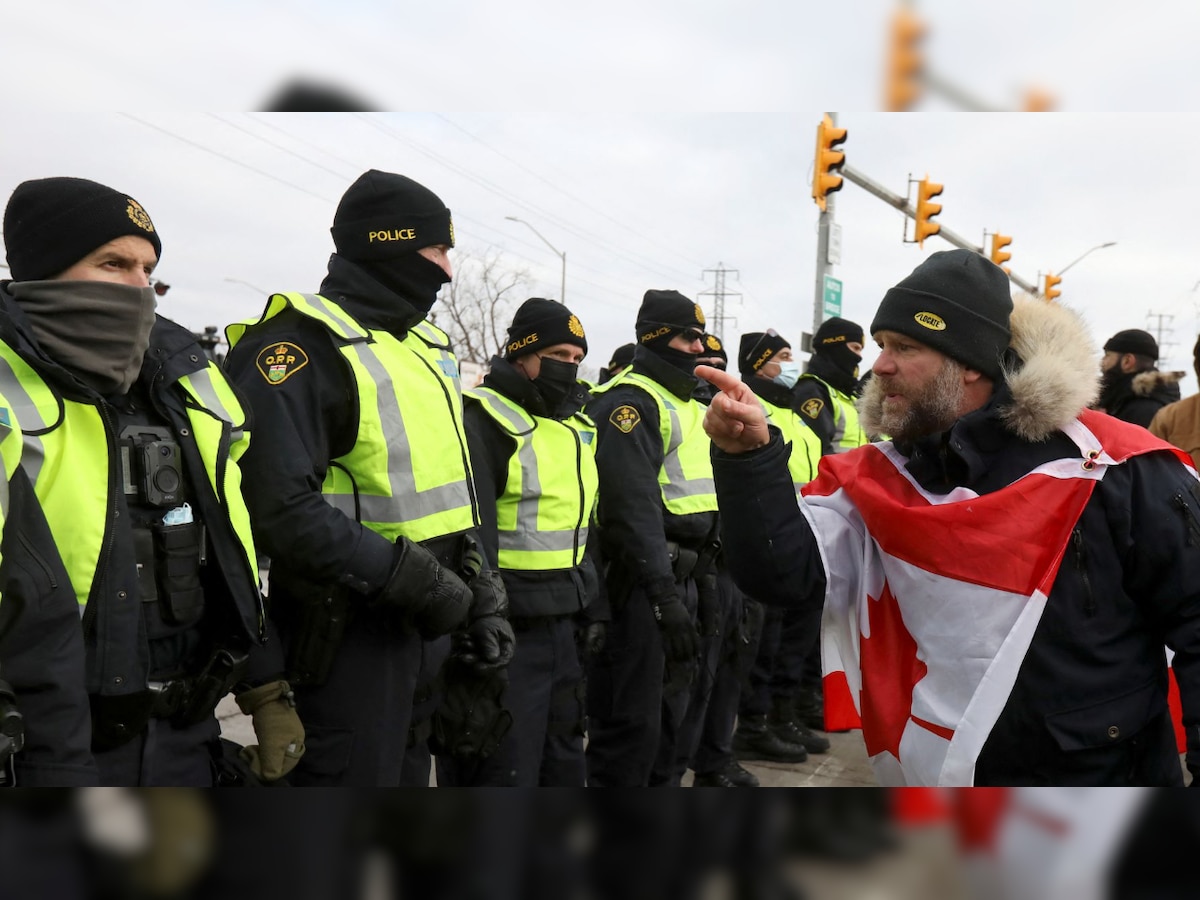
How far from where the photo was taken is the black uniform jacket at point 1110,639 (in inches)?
66.5

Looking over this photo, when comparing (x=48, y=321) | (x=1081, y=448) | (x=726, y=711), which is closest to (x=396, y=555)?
(x=48, y=321)

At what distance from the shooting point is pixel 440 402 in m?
2.44

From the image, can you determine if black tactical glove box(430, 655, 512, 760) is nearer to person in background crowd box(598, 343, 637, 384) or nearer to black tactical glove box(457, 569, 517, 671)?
black tactical glove box(457, 569, 517, 671)

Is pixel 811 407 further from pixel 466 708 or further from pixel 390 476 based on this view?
pixel 390 476

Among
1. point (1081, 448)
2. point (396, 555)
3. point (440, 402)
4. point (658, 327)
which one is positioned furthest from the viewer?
point (658, 327)

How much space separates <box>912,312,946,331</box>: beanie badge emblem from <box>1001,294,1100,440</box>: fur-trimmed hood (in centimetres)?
16

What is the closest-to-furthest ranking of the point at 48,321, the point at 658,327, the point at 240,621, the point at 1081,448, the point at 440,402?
the point at 48,321
the point at 1081,448
the point at 240,621
the point at 440,402
the point at 658,327

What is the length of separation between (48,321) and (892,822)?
163 cm

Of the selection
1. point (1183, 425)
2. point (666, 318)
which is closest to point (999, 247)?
point (666, 318)

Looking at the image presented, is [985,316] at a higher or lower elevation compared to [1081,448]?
higher

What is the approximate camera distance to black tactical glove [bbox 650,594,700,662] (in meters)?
3.69

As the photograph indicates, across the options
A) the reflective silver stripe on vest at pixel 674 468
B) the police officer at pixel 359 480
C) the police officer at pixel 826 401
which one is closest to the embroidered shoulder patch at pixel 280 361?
the police officer at pixel 359 480

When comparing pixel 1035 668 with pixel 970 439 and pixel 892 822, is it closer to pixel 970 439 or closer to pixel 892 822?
pixel 970 439

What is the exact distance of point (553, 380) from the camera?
11.1 feet
